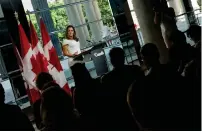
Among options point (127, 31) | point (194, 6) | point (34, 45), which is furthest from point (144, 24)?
point (194, 6)

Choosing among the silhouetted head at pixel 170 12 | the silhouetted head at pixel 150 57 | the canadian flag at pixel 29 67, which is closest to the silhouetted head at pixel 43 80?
the silhouetted head at pixel 150 57

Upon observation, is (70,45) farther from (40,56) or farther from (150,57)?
(150,57)

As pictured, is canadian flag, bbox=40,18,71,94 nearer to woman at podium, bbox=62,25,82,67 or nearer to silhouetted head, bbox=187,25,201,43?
woman at podium, bbox=62,25,82,67

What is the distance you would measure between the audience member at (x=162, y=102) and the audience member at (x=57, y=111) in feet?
1.78

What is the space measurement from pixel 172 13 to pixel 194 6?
4.33 meters

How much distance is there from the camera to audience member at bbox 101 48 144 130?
111 inches

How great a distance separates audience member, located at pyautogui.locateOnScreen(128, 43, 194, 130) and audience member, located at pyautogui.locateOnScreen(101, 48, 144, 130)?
452 millimetres

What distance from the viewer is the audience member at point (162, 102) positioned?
2.12 meters

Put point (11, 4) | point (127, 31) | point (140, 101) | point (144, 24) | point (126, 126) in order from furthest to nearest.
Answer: point (127, 31)
point (144, 24)
point (11, 4)
point (126, 126)
point (140, 101)

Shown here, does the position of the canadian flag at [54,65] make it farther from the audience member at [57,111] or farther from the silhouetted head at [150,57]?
the silhouetted head at [150,57]

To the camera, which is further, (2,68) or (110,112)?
(2,68)

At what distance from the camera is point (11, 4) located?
5.64m

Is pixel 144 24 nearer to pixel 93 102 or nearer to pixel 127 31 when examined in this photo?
pixel 127 31

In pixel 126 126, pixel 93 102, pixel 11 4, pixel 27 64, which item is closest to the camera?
pixel 126 126
